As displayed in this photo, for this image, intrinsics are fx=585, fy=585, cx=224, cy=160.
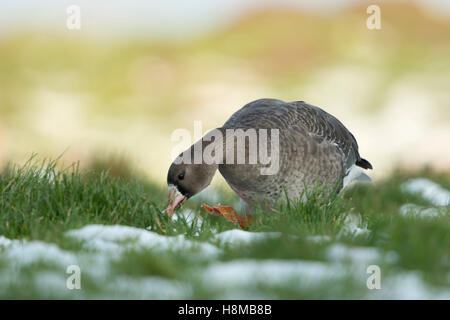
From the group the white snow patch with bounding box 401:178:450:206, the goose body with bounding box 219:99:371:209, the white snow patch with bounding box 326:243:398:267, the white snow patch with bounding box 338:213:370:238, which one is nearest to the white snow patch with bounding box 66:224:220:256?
the white snow patch with bounding box 326:243:398:267

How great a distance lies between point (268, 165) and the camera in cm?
611

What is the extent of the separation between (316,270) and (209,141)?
2.74 metres

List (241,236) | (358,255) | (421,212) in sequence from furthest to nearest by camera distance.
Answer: (421,212), (241,236), (358,255)

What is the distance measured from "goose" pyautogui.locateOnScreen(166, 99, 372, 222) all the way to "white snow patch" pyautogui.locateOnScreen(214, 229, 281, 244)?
4.13 feet

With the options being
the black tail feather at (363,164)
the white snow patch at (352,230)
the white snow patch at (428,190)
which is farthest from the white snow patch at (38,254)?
the white snow patch at (428,190)

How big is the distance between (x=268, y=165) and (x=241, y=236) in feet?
5.30

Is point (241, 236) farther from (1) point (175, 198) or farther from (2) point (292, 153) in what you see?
(2) point (292, 153)

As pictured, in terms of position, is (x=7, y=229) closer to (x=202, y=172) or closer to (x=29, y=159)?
(x=29, y=159)

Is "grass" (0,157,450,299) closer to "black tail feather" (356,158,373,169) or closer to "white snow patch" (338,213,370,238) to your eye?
"white snow patch" (338,213,370,238)

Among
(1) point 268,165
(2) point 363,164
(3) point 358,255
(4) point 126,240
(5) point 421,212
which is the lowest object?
(3) point 358,255

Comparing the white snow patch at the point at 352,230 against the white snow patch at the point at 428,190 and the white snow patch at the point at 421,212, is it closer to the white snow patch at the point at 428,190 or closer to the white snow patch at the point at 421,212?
the white snow patch at the point at 421,212

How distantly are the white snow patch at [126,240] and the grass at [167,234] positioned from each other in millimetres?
104

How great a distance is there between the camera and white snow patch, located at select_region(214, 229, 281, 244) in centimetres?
435


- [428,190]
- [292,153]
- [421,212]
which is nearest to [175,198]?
[292,153]
